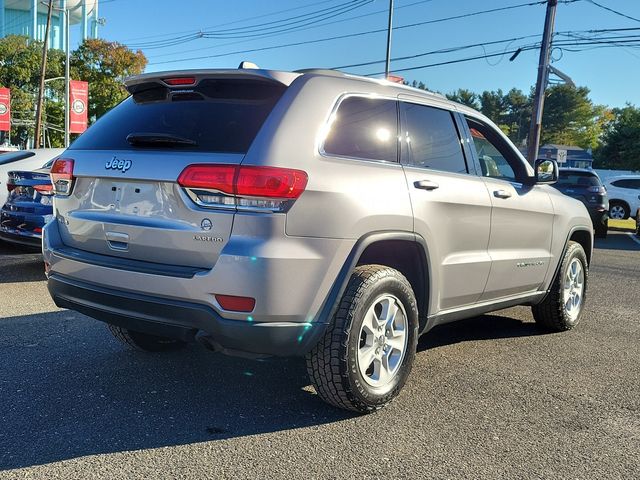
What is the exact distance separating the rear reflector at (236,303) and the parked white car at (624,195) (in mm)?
19519

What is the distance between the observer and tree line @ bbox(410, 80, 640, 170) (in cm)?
5915

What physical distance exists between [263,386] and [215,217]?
134cm

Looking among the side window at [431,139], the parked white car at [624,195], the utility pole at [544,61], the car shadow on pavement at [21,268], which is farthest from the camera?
the utility pole at [544,61]

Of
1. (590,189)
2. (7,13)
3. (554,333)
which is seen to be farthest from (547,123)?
(554,333)

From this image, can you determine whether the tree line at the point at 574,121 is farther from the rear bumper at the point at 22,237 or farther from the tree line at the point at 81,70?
the rear bumper at the point at 22,237

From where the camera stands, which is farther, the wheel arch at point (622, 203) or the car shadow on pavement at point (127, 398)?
the wheel arch at point (622, 203)

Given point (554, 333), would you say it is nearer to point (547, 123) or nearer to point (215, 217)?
point (215, 217)

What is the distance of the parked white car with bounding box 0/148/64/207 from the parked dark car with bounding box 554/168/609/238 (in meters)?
10.9

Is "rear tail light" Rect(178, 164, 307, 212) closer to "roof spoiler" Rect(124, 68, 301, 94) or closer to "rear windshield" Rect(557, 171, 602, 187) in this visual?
"roof spoiler" Rect(124, 68, 301, 94)

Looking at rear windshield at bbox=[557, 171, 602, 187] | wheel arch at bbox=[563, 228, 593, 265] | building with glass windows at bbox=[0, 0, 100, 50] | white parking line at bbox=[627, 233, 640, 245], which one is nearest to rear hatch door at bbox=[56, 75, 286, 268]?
wheel arch at bbox=[563, 228, 593, 265]

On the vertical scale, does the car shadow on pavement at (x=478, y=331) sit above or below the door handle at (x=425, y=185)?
below

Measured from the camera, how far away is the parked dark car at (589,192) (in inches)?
563

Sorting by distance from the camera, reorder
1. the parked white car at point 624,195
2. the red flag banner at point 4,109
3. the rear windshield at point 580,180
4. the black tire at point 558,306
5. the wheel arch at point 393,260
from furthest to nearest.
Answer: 1. the red flag banner at point 4,109
2. the parked white car at point 624,195
3. the rear windshield at point 580,180
4. the black tire at point 558,306
5. the wheel arch at point 393,260

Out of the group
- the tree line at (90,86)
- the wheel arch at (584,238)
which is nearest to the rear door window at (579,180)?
the wheel arch at (584,238)
